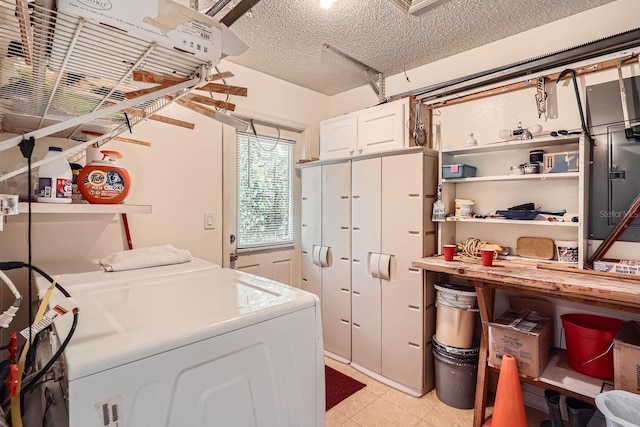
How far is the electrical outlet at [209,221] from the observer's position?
8.47 ft

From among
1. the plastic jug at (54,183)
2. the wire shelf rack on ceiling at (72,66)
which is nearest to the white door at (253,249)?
the plastic jug at (54,183)

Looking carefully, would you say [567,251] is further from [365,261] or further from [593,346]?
[365,261]

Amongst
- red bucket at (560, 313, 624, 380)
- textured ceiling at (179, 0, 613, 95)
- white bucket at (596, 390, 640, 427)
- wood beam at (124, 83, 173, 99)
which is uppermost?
textured ceiling at (179, 0, 613, 95)

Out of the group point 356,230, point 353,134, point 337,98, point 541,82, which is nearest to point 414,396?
point 356,230

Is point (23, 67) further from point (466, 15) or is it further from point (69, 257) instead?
point (466, 15)

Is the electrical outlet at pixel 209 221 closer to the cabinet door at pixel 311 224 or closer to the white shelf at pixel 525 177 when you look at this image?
the cabinet door at pixel 311 224

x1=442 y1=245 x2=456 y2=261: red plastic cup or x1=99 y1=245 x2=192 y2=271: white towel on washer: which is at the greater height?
x1=99 y1=245 x2=192 y2=271: white towel on washer

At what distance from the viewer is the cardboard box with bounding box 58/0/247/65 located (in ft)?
2.06

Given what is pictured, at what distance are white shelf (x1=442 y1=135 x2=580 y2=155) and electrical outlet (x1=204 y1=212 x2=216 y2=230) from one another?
1882mm

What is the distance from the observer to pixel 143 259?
156 centimetres

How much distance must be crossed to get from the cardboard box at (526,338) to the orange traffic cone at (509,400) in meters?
0.08

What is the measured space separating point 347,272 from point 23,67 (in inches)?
93.4

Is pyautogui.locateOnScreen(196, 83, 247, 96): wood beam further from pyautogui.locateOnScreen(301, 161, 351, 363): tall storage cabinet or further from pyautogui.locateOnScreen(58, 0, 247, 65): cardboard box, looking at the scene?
pyautogui.locateOnScreen(301, 161, 351, 363): tall storage cabinet

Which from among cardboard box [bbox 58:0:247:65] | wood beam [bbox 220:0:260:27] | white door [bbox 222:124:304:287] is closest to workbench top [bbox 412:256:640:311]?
white door [bbox 222:124:304:287]
